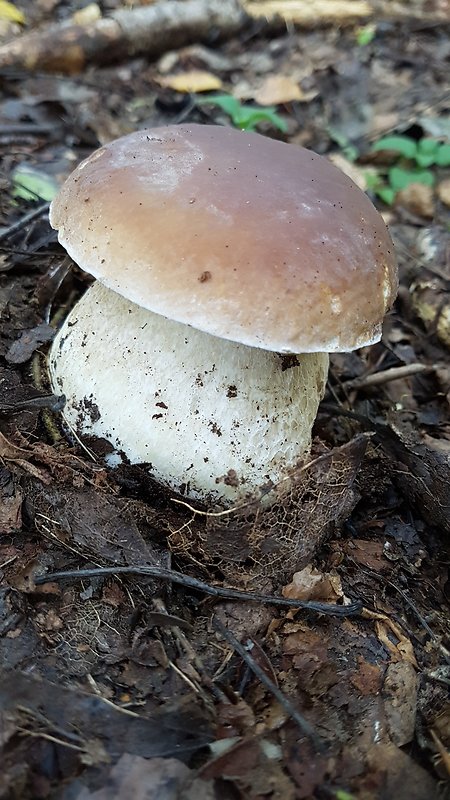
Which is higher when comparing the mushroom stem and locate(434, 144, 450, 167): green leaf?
the mushroom stem

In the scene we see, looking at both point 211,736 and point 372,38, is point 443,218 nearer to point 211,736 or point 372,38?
point 372,38

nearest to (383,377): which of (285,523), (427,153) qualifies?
(285,523)

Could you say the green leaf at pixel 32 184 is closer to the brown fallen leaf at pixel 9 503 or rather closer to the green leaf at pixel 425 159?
the brown fallen leaf at pixel 9 503

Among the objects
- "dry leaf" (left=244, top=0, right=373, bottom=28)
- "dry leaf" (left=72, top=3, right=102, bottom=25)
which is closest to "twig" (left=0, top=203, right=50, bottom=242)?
"dry leaf" (left=72, top=3, right=102, bottom=25)

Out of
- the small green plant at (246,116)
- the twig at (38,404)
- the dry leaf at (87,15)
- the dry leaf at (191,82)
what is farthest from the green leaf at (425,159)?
the twig at (38,404)

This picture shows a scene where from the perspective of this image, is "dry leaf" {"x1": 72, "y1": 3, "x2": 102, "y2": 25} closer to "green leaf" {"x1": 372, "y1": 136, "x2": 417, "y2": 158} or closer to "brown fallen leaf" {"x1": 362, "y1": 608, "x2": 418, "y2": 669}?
"green leaf" {"x1": 372, "y1": 136, "x2": 417, "y2": 158}
